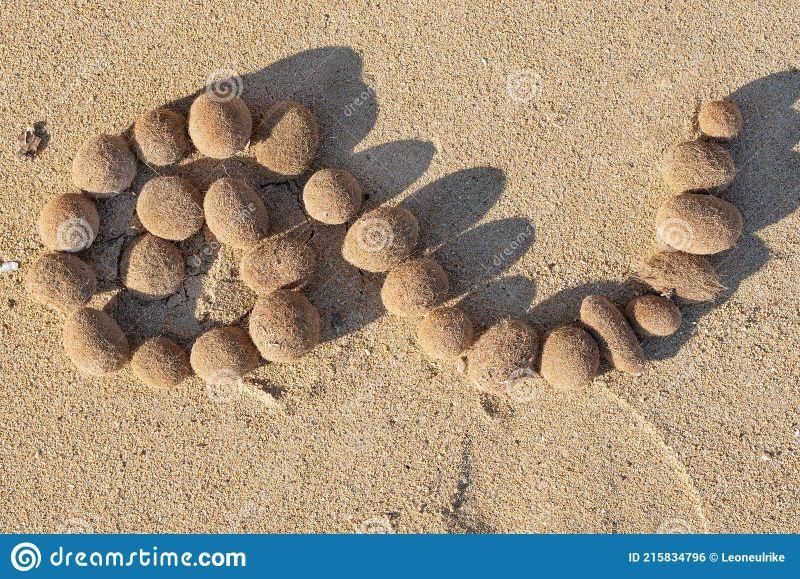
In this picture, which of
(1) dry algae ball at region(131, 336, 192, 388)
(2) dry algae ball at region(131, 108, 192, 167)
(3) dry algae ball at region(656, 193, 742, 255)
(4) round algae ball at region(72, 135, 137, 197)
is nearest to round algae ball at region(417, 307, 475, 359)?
(3) dry algae ball at region(656, 193, 742, 255)

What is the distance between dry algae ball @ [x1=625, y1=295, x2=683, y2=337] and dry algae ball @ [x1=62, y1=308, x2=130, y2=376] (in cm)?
358

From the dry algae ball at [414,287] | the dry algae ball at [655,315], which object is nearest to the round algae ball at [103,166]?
the dry algae ball at [414,287]

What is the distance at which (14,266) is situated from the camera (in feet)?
13.8

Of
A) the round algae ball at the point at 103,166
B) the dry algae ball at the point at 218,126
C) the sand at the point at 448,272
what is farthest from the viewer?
the sand at the point at 448,272

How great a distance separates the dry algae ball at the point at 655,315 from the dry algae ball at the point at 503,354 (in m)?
0.71

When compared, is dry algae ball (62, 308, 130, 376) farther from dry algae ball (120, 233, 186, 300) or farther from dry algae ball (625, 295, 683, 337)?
dry algae ball (625, 295, 683, 337)

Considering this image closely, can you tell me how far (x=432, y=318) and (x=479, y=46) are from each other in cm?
198

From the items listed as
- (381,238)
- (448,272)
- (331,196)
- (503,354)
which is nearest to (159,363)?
(331,196)

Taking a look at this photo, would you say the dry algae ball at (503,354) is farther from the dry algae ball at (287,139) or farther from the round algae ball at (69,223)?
the round algae ball at (69,223)

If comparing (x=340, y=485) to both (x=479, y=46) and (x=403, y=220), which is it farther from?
(x=479, y=46)

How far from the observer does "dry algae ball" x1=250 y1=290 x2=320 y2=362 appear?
3.84 meters

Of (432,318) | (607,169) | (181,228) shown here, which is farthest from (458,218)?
(181,228)

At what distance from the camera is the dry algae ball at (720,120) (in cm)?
397

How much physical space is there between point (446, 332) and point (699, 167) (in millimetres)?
2028
